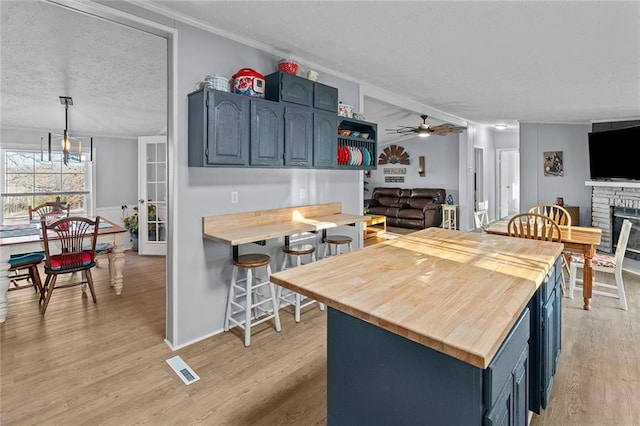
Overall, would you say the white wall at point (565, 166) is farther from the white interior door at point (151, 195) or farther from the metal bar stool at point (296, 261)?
the white interior door at point (151, 195)

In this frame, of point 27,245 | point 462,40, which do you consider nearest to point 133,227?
point 27,245

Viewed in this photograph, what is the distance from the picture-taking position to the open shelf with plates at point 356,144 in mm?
3645

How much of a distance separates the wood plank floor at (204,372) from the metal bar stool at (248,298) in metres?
0.12

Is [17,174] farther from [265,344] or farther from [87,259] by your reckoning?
[265,344]

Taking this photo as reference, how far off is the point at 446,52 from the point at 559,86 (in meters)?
1.88

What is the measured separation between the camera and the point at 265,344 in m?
2.69

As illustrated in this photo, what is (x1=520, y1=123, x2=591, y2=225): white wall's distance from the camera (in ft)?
20.4

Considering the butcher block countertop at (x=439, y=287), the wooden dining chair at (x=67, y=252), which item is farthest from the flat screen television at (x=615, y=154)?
the wooden dining chair at (x=67, y=252)

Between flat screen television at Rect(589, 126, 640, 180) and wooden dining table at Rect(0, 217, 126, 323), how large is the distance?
6.89 metres

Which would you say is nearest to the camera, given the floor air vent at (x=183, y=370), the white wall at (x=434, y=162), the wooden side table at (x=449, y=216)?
the floor air vent at (x=183, y=370)

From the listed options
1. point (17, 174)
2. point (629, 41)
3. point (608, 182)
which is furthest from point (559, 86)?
point (17, 174)

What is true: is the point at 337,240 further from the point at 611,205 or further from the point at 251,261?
the point at 611,205

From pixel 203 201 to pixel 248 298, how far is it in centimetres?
85

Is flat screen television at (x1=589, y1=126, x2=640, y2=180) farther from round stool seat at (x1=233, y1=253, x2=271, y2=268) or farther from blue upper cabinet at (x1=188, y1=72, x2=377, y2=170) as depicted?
round stool seat at (x1=233, y1=253, x2=271, y2=268)
